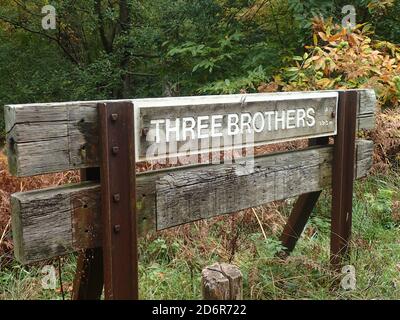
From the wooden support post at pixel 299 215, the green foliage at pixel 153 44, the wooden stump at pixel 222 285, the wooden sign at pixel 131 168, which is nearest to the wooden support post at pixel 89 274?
the wooden sign at pixel 131 168

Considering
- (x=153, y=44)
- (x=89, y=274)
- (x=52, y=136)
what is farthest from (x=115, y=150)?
(x=153, y=44)

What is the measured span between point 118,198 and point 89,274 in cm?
43

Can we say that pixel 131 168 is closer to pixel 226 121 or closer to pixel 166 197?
pixel 166 197

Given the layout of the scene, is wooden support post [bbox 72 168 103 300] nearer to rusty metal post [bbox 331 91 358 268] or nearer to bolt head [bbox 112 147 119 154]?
bolt head [bbox 112 147 119 154]

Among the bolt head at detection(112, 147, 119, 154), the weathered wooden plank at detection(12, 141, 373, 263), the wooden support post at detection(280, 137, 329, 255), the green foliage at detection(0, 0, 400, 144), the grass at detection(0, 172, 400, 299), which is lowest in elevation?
the grass at detection(0, 172, 400, 299)

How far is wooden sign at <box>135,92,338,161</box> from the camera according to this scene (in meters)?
A: 2.15

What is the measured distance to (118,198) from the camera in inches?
80.7

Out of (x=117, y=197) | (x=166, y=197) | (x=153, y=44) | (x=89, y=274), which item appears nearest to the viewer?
(x=117, y=197)

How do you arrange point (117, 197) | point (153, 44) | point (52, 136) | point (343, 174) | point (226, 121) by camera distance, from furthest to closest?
point (153, 44), point (343, 174), point (226, 121), point (117, 197), point (52, 136)

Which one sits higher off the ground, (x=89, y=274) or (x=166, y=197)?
(x=166, y=197)

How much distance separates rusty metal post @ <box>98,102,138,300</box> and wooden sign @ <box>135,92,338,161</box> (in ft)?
0.28

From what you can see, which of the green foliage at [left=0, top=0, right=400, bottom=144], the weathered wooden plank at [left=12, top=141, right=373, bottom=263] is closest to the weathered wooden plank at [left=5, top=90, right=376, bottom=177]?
the weathered wooden plank at [left=12, top=141, right=373, bottom=263]

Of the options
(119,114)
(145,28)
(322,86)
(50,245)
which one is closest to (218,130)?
(119,114)

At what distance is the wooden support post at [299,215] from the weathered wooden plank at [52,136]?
1.61 m
